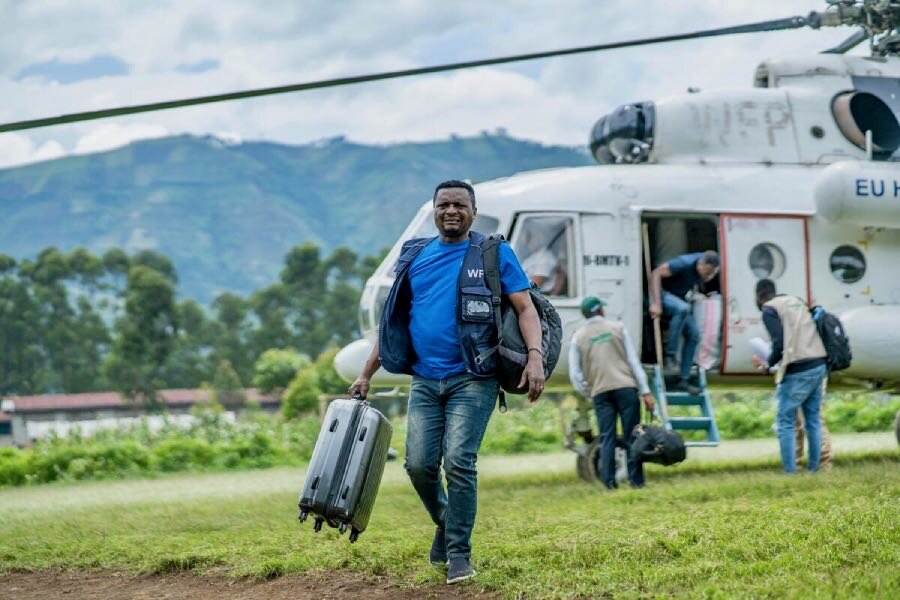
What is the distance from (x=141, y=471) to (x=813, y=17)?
10.3 meters

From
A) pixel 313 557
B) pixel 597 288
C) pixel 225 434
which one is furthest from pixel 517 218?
pixel 225 434

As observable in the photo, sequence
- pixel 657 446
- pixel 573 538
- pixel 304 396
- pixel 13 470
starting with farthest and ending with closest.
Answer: pixel 304 396 < pixel 13 470 < pixel 657 446 < pixel 573 538

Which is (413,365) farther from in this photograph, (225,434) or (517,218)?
(225,434)

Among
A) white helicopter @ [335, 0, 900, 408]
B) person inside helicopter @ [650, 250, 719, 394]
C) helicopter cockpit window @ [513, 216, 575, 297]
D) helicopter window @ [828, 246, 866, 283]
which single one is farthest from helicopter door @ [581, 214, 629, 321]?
helicopter window @ [828, 246, 866, 283]

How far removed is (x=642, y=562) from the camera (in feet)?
19.0

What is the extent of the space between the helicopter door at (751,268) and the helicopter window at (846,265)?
0.31 meters

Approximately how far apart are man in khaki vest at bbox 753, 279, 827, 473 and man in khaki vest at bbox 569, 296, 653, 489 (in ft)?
3.51

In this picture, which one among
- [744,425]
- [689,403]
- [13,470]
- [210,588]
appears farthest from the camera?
[744,425]

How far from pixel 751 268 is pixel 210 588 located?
6.82 meters

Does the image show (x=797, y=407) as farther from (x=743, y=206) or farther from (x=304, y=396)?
(x=304, y=396)

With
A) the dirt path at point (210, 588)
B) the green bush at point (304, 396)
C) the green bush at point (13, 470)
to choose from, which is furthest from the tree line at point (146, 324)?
the dirt path at point (210, 588)

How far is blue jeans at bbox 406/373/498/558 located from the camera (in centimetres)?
572

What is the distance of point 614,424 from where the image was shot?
10305 mm

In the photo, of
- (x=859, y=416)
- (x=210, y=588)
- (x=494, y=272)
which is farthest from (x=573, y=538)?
(x=859, y=416)
